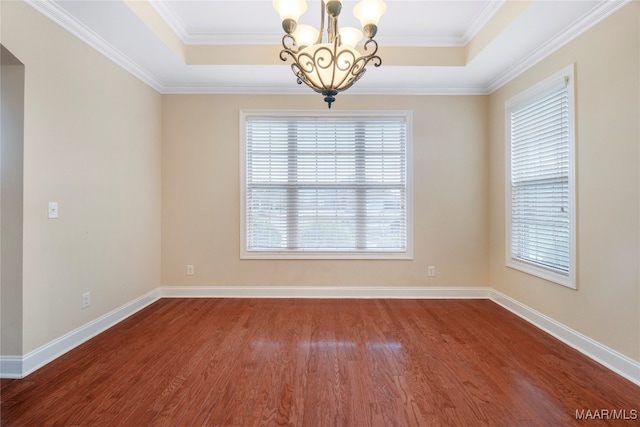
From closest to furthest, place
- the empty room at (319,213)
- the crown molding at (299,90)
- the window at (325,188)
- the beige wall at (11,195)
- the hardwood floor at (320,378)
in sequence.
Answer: the hardwood floor at (320,378) → the empty room at (319,213) → the beige wall at (11,195) → the crown molding at (299,90) → the window at (325,188)

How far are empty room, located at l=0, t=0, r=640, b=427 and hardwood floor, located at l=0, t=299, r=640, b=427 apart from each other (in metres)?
0.02

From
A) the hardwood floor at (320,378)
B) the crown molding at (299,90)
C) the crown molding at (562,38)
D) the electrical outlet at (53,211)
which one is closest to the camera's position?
the hardwood floor at (320,378)

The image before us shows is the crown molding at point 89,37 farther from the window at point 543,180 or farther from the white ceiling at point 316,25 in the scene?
the window at point 543,180

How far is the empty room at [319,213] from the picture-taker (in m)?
1.84

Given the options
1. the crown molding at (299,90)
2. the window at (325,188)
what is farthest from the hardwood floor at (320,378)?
the crown molding at (299,90)

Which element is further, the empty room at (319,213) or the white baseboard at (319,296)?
the white baseboard at (319,296)

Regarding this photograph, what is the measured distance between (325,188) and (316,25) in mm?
1787

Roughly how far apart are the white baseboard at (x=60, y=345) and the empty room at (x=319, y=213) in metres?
0.01

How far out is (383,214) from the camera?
3674 mm

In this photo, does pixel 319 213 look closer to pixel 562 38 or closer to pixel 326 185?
pixel 326 185

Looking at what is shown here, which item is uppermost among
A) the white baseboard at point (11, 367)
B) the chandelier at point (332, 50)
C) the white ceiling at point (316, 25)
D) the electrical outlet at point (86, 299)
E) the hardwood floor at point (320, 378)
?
the white ceiling at point (316, 25)

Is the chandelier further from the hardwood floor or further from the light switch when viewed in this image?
the light switch

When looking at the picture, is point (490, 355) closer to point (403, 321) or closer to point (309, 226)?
point (403, 321)

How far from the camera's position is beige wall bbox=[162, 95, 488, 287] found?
3.61 metres
